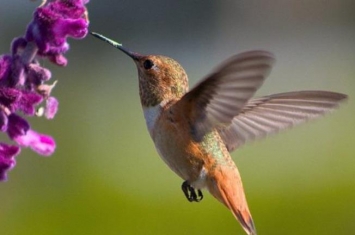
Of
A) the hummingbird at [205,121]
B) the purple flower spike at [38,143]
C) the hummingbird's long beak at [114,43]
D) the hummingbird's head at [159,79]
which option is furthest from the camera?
the hummingbird's head at [159,79]

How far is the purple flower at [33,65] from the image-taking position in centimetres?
270

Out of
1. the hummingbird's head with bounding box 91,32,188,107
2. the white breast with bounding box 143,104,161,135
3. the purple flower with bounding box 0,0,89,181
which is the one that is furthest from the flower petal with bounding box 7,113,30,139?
the hummingbird's head with bounding box 91,32,188,107

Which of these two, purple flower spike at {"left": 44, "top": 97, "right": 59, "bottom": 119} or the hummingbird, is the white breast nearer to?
the hummingbird

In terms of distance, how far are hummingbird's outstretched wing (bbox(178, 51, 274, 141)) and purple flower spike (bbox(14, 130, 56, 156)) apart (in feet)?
2.75

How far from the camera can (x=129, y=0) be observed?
19.4m

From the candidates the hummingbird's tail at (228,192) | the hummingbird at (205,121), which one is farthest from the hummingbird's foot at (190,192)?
the hummingbird's tail at (228,192)

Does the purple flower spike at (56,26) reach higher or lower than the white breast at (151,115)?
higher

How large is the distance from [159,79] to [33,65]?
4.98 ft

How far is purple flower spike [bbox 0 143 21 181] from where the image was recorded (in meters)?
2.78

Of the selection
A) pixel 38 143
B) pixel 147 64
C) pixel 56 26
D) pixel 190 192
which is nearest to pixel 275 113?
pixel 190 192

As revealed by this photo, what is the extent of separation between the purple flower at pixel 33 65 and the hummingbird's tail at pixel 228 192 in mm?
1623

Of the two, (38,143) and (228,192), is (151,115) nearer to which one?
(228,192)

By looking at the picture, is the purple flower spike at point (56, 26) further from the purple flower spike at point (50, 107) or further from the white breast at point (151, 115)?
the white breast at point (151, 115)

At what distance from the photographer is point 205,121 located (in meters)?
3.97
